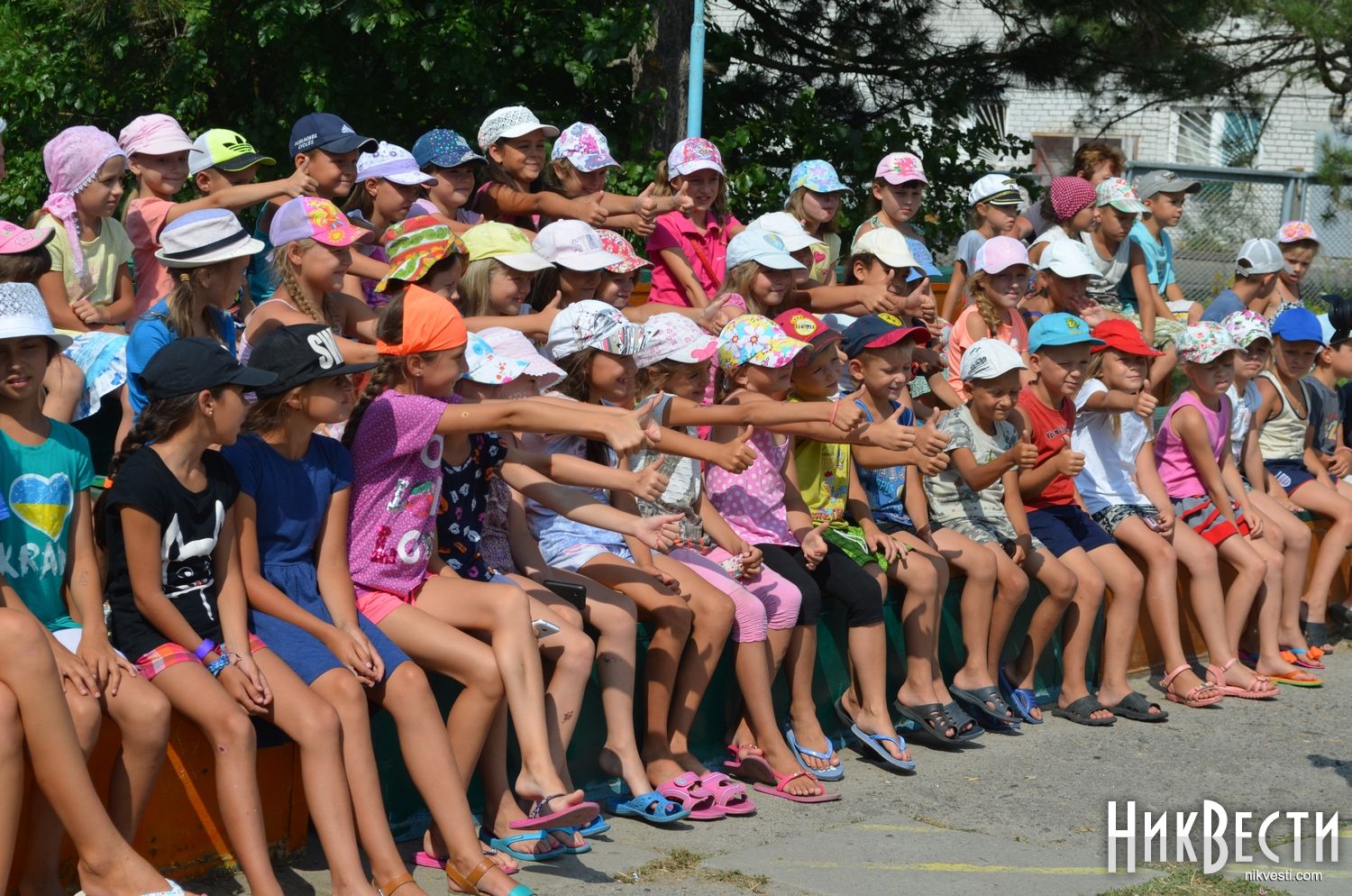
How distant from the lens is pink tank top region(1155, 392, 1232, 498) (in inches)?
312

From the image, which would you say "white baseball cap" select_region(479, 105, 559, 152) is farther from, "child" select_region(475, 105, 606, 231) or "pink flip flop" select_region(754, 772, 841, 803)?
"pink flip flop" select_region(754, 772, 841, 803)

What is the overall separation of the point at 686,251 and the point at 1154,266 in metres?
3.31

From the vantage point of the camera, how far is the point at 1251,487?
8.53 metres

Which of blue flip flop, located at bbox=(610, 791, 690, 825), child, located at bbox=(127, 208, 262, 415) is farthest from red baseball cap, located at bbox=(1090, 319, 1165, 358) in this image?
child, located at bbox=(127, 208, 262, 415)

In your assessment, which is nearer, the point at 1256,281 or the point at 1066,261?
the point at 1066,261

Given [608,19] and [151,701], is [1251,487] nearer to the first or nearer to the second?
[608,19]

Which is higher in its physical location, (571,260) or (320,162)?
(320,162)

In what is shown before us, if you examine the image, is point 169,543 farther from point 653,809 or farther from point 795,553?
point 795,553

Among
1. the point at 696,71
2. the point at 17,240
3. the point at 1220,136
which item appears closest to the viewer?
the point at 17,240

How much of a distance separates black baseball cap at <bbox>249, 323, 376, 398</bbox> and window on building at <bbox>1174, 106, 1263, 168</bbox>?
35.0ft

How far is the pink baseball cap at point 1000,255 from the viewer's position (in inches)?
304

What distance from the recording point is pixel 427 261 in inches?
226

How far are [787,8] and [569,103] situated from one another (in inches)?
85.6

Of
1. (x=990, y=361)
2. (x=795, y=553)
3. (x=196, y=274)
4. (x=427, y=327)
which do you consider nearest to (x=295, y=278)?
(x=196, y=274)
